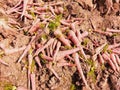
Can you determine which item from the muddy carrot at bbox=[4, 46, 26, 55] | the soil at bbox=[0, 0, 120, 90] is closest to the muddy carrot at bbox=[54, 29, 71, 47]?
the soil at bbox=[0, 0, 120, 90]

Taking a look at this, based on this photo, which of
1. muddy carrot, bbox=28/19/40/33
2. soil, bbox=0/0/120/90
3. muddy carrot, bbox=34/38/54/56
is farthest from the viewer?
muddy carrot, bbox=28/19/40/33

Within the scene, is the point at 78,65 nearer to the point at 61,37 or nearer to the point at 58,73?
the point at 58,73

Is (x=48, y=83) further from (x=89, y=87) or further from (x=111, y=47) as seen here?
(x=111, y=47)

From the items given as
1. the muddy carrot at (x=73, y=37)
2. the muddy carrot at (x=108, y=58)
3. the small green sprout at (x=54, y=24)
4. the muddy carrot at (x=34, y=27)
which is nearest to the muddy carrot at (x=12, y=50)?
the muddy carrot at (x=34, y=27)

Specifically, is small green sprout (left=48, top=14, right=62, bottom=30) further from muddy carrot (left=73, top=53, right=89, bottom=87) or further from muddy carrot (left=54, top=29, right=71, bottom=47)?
muddy carrot (left=73, top=53, right=89, bottom=87)

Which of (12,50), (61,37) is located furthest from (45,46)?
(12,50)

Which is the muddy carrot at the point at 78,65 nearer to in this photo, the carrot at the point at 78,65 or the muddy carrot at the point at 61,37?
the carrot at the point at 78,65

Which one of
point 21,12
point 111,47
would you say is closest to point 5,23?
point 21,12

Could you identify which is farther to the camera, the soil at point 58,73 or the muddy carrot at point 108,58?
the muddy carrot at point 108,58

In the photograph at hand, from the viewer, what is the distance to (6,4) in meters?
3.18

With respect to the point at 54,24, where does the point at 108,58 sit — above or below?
below

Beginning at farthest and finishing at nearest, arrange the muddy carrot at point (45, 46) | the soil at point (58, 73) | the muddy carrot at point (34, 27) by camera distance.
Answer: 1. the muddy carrot at point (34, 27)
2. the muddy carrot at point (45, 46)
3. the soil at point (58, 73)

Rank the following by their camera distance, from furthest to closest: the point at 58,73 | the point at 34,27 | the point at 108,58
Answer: the point at 34,27, the point at 108,58, the point at 58,73

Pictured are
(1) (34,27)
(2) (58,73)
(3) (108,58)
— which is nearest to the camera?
(2) (58,73)
